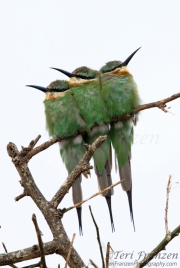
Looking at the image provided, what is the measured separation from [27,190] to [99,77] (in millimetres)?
2333

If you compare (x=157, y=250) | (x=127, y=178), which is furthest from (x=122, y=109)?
(x=157, y=250)

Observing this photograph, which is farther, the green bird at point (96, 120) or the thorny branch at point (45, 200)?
the green bird at point (96, 120)

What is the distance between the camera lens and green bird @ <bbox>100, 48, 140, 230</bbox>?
503 cm

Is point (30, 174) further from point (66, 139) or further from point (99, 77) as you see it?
point (99, 77)

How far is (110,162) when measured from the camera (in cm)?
525

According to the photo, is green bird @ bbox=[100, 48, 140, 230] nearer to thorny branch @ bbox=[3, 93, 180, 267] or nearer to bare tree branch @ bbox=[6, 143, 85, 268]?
thorny branch @ bbox=[3, 93, 180, 267]

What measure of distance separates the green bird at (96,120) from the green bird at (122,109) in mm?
63

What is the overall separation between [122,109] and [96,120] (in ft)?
0.77

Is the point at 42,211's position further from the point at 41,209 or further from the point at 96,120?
the point at 96,120

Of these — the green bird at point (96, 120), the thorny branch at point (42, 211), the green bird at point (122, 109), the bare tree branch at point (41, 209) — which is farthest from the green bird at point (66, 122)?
the bare tree branch at point (41, 209)

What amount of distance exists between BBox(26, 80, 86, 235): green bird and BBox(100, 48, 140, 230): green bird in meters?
0.27

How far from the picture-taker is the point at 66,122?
16.6 ft

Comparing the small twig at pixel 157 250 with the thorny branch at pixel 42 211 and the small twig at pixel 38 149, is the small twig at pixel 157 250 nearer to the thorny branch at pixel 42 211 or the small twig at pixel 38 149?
the thorny branch at pixel 42 211

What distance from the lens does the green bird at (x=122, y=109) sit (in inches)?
198
